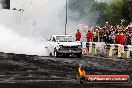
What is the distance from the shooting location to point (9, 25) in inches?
1261

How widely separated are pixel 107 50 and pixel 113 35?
126 cm

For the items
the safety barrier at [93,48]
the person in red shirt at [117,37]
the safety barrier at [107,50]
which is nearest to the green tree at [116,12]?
the safety barrier at [93,48]

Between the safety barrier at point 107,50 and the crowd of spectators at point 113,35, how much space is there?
0.60m

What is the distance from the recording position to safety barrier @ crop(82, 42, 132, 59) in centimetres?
2992

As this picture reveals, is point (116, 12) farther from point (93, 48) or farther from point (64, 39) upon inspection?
point (64, 39)

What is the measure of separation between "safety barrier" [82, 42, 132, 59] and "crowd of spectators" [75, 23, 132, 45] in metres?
0.60

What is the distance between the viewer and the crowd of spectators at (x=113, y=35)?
3095 centimetres

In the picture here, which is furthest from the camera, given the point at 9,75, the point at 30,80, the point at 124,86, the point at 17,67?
the point at 17,67

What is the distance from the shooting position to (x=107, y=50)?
107 feet

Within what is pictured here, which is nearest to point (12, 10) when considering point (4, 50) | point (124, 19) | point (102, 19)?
point (4, 50)

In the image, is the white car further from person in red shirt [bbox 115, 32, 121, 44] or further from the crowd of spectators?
the crowd of spectators

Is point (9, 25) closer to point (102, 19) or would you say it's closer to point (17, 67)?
point (17, 67)

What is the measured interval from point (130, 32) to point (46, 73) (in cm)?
1423

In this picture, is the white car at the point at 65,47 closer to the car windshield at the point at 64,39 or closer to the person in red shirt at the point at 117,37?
the car windshield at the point at 64,39
